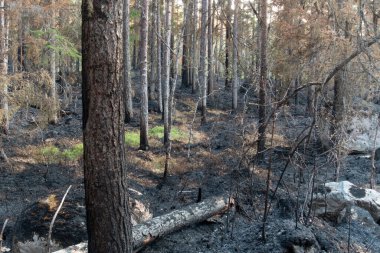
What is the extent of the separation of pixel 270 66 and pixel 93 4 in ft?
44.5

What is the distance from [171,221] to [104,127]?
305cm

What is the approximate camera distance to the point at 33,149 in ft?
43.6

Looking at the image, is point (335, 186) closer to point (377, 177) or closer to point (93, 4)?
point (377, 177)

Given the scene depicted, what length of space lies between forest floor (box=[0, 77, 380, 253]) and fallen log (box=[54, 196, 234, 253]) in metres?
0.18

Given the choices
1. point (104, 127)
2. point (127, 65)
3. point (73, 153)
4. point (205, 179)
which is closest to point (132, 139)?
point (73, 153)

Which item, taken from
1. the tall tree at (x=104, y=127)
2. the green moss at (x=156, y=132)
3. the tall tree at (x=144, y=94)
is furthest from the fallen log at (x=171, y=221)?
the green moss at (x=156, y=132)

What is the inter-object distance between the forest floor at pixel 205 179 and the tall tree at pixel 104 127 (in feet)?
7.40

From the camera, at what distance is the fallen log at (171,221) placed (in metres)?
5.74

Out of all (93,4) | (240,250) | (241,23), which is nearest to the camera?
(93,4)

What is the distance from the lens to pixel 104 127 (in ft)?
12.7

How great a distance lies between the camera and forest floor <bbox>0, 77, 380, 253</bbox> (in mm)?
6414

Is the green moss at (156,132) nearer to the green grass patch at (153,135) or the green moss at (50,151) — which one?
the green grass patch at (153,135)

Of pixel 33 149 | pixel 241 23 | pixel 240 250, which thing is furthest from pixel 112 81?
pixel 241 23

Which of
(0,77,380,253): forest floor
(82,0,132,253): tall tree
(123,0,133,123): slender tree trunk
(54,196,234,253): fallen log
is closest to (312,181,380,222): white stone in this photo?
(0,77,380,253): forest floor
